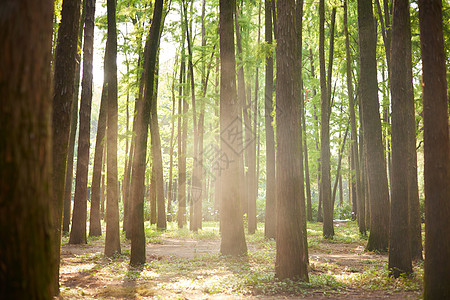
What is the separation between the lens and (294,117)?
7938mm

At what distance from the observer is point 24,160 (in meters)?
2.37

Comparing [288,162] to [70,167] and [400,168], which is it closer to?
[400,168]

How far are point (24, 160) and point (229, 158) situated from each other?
→ 871cm

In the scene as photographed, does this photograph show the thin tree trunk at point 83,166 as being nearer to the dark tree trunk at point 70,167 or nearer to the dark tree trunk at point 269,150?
the dark tree trunk at point 70,167

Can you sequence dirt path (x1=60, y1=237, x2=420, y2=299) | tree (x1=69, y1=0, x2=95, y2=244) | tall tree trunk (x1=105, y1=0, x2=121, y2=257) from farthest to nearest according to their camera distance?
tree (x1=69, y1=0, x2=95, y2=244) → tall tree trunk (x1=105, y1=0, x2=121, y2=257) → dirt path (x1=60, y1=237, x2=420, y2=299)

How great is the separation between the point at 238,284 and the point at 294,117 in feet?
12.0

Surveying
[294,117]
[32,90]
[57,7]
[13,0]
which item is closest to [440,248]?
[294,117]

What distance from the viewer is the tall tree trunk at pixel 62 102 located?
603 cm

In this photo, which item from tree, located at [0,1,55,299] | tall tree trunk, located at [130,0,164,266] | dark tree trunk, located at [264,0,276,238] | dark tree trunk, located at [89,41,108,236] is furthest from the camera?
dark tree trunk, located at [264,0,276,238]

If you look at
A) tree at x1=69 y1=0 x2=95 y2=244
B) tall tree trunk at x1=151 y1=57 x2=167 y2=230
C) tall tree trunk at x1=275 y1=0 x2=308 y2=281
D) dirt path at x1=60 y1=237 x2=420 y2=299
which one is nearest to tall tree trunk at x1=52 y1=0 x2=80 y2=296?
dirt path at x1=60 y1=237 x2=420 y2=299

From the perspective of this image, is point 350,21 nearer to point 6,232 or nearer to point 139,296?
point 139,296

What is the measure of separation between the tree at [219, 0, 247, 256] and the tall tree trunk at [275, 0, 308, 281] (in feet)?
10.1

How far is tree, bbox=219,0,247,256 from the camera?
10836 millimetres

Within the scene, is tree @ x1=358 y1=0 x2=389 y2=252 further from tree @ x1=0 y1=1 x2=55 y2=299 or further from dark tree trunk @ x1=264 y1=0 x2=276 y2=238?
tree @ x1=0 y1=1 x2=55 y2=299
